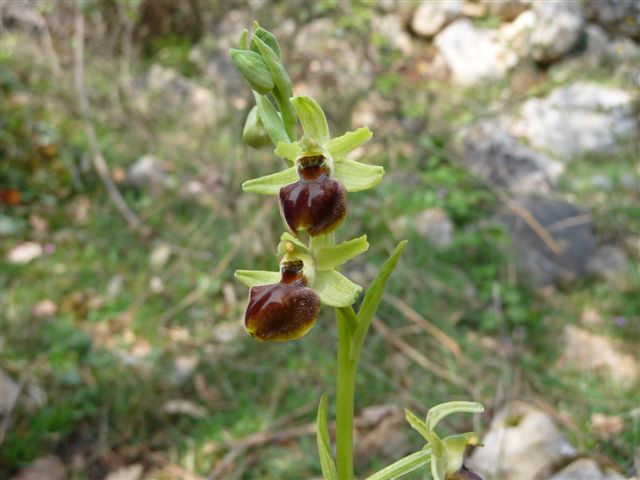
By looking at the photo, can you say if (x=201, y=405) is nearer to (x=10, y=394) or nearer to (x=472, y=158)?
(x=10, y=394)

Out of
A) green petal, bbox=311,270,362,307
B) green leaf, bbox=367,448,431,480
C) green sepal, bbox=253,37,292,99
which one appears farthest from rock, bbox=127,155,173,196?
green leaf, bbox=367,448,431,480

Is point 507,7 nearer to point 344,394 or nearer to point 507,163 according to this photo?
point 507,163

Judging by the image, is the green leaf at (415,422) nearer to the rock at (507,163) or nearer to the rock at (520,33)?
the rock at (507,163)

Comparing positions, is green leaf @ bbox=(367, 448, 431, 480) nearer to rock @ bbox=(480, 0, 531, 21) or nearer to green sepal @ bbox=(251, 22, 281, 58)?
green sepal @ bbox=(251, 22, 281, 58)

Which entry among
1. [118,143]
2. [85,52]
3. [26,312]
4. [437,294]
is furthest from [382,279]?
[85,52]

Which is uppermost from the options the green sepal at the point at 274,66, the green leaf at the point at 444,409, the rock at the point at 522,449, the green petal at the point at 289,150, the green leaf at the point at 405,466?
the green sepal at the point at 274,66

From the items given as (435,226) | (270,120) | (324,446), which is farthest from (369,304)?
(435,226)

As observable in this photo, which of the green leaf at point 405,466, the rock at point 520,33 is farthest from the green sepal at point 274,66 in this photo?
the rock at point 520,33
